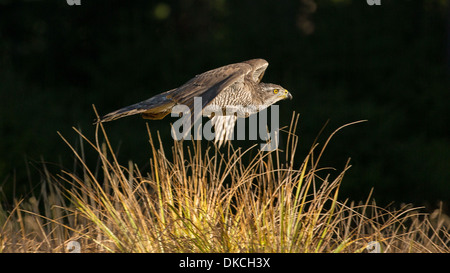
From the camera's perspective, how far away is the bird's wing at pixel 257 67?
235 inches

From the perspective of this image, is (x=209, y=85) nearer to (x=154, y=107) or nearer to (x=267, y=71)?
(x=154, y=107)

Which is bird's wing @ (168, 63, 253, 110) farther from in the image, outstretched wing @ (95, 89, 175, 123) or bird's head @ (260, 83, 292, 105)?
bird's head @ (260, 83, 292, 105)

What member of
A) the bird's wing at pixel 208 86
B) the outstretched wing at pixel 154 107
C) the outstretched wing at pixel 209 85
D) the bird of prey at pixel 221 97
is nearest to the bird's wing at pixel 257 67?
the bird of prey at pixel 221 97

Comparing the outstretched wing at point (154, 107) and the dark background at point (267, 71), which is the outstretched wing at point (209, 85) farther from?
the dark background at point (267, 71)

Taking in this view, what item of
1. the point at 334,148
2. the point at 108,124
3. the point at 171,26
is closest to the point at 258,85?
the point at 334,148

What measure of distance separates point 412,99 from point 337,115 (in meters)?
1.95

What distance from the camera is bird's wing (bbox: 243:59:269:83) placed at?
19.5ft

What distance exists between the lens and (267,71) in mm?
13547

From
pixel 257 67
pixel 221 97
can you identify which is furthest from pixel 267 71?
pixel 221 97

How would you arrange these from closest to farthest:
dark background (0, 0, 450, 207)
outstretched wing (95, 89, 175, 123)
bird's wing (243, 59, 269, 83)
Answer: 1. outstretched wing (95, 89, 175, 123)
2. bird's wing (243, 59, 269, 83)
3. dark background (0, 0, 450, 207)

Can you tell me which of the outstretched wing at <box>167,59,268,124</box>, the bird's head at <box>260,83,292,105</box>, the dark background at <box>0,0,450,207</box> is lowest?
the dark background at <box>0,0,450,207</box>

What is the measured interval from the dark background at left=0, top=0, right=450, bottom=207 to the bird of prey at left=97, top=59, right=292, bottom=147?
5245mm

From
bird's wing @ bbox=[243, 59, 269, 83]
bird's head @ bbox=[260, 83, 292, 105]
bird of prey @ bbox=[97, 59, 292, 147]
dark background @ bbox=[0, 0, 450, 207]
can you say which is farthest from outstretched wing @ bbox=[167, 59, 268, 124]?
dark background @ bbox=[0, 0, 450, 207]

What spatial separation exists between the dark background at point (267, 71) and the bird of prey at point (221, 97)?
5.24m
